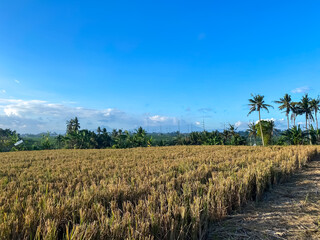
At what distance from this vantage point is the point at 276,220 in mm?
3287

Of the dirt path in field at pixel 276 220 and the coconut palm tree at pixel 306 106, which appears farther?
the coconut palm tree at pixel 306 106

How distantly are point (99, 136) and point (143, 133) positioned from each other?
11.2 meters

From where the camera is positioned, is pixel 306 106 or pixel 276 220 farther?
pixel 306 106

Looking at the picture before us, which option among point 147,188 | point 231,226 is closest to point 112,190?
point 147,188

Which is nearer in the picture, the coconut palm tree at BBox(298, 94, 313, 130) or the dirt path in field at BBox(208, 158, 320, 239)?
the dirt path in field at BBox(208, 158, 320, 239)

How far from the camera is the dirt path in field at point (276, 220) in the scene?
2.84m

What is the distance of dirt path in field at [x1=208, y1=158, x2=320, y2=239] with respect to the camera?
9.32ft

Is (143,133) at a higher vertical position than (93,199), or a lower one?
higher

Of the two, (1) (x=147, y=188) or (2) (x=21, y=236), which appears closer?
(2) (x=21, y=236)

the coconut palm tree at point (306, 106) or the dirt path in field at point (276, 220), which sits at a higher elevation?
the coconut palm tree at point (306, 106)

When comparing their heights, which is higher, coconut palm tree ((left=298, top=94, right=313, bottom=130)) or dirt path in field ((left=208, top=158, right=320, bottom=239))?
coconut palm tree ((left=298, top=94, right=313, bottom=130))

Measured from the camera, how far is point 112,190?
13.8 feet

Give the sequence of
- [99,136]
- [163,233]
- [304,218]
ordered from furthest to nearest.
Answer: [99,136] → [304,218] → [163,233]

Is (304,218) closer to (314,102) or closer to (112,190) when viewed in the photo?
(112,190)
